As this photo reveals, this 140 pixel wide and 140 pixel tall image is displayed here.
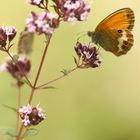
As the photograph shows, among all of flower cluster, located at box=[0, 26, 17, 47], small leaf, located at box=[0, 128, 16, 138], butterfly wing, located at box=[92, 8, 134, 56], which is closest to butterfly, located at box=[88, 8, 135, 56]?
butterfly wing, located at box=[92, 8, 134, 56]

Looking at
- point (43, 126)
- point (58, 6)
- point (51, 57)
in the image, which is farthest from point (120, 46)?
point (51, 57)

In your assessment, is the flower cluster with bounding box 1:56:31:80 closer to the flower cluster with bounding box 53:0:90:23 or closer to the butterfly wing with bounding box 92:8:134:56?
the flower cluster with bounding box 53:0:90:23

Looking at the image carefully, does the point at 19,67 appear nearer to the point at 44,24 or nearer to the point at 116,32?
the point at 44,24

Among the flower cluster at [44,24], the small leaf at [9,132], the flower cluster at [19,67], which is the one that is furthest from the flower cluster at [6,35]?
the small leaf at [9,132]

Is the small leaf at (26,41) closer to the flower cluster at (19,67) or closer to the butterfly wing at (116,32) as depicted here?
the flower cluster at (19,67)

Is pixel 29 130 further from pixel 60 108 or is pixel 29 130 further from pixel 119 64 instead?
pixel 119 64
